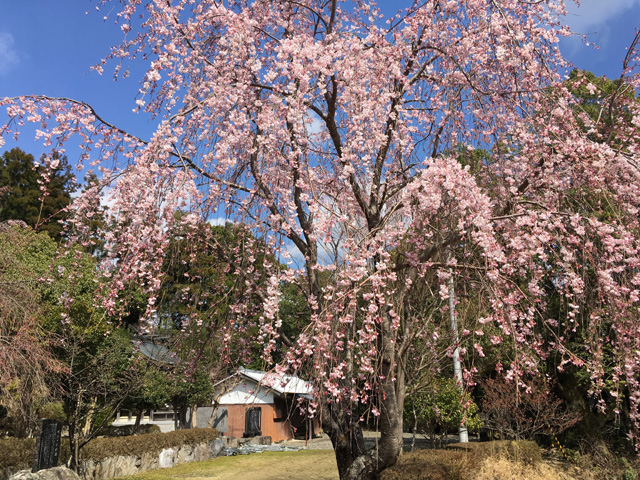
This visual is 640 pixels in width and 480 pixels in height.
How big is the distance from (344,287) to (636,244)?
301cm

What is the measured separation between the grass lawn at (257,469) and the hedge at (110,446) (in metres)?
0.79

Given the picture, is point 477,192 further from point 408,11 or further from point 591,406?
point 591,406

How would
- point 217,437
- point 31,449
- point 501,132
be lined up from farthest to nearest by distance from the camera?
point 217,437 → point 31,449 → point 501,132

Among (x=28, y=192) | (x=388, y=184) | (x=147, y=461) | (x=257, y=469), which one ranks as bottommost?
(x=257, y=469)

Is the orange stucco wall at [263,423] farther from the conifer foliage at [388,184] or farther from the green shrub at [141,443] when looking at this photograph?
the conifer foliage at [388,184]

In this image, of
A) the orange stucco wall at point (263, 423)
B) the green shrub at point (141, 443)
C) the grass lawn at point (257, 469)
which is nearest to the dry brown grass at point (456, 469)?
the grass lawn at point (257, 469)

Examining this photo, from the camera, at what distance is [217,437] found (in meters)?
19.5

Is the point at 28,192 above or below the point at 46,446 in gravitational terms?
above

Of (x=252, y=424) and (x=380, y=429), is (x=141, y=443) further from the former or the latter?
(x=380, y=429)

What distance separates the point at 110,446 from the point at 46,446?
694 cm

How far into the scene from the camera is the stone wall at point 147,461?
12586mm

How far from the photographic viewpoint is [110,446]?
43.6ft

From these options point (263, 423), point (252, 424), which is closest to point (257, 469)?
point (252, 424)

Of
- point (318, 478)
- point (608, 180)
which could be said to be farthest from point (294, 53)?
point (318, 478)
